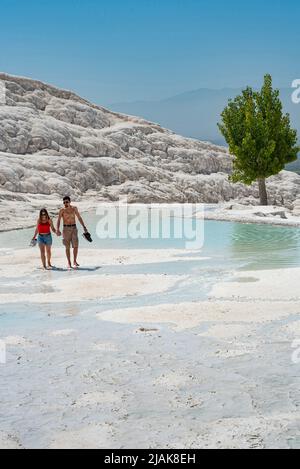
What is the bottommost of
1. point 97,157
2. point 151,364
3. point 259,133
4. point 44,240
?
point 151,364

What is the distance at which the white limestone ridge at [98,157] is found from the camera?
187 feet

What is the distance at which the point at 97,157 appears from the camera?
228 ft

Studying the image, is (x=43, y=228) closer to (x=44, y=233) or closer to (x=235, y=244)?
(x=44, y=233)

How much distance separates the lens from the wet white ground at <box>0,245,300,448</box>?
18.6 feet

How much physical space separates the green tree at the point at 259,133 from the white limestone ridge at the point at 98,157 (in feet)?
49.3

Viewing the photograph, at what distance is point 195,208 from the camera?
133 feet

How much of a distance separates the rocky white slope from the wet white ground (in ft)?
101

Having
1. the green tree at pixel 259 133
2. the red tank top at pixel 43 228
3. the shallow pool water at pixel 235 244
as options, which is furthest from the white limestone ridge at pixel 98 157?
the red tank top at pixel 43 228

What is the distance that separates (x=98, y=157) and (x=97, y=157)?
13 centimetres

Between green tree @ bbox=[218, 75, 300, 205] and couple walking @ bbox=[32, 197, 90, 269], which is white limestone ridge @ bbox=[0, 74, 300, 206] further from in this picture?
couple walking @ bbox=[32, 197, 90, 269]

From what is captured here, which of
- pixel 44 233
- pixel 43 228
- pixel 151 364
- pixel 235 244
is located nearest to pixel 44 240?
pixel 44 233

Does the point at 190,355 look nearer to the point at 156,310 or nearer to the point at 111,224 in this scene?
the point at 156,310

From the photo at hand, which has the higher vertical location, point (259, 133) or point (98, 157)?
point (98, 157)
